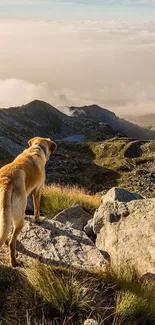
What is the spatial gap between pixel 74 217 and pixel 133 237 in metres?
→ 3.47

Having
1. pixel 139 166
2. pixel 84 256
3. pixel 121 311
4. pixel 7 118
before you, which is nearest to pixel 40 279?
pixel 121 311

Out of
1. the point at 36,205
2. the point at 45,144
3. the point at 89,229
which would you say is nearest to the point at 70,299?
the point at 36,205

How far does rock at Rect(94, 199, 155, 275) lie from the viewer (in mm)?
8578

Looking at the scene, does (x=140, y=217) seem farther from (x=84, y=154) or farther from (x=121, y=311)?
(x=84, y=154)

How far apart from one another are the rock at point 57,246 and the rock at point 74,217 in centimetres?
161

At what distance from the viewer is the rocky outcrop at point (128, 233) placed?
8.61m

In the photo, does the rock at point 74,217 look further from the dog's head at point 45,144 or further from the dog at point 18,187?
the dog's head at point 45,144

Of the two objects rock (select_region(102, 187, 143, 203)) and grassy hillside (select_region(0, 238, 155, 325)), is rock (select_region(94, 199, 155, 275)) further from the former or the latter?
rock (select_region(102, 187, 143, 203))

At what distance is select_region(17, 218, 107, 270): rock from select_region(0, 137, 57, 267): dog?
550 mm

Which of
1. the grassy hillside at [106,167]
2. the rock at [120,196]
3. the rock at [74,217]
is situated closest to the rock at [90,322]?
the rock at [74,217]

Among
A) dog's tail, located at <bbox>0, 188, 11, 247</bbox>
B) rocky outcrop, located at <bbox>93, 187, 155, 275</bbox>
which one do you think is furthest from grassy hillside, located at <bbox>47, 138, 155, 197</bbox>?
dog's tail, located at <bbox>0, 188, 11, 247</bbox>

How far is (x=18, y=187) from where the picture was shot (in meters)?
8.04

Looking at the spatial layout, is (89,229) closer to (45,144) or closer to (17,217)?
(45,144)

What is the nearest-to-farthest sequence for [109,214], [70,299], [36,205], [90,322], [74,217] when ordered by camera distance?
[90,322], [70,299], [109,214], [36,205], [74,217]
